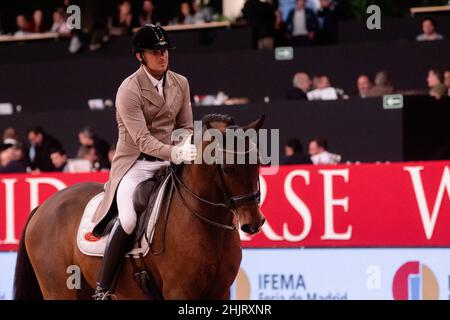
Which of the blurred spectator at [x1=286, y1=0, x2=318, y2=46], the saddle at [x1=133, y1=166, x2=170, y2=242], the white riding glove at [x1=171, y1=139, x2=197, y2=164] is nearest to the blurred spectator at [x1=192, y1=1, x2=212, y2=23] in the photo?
the blurred spectator at [x1=286, y1=0, x2=318, y2=46]

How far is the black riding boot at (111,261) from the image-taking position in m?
7.84

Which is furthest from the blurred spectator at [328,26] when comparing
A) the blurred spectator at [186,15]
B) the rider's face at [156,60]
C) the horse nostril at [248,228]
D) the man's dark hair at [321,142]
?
the horse nostril at [248,228]

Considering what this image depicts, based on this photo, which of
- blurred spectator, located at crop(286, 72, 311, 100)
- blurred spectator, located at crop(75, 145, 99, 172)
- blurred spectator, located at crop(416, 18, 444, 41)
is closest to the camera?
blurred spectator, located at crop(75, 145, 99, 172)

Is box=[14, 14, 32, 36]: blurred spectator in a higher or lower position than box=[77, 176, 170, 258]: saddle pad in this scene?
higher

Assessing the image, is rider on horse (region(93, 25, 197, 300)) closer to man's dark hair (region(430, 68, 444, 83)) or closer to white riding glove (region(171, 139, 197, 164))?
white riding glove (region(171, 139, 197, 164))

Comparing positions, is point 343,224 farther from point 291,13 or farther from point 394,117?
point 291,13

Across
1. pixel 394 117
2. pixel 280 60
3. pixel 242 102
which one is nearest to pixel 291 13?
pixel 280 60

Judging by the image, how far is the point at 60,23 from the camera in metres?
18.4

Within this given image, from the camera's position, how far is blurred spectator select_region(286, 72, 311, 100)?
579 inches

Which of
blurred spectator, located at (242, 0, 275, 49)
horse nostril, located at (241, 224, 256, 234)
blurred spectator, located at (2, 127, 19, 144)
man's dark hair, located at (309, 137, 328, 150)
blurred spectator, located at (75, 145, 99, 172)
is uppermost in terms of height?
blurred spectator, located at (242, 0, 275, 49)

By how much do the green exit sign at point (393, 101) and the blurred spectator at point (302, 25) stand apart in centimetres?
283

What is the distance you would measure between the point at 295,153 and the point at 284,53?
2.87 m

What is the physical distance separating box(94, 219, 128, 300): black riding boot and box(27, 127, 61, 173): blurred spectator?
24.6 ft

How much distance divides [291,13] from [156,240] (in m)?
9.48
